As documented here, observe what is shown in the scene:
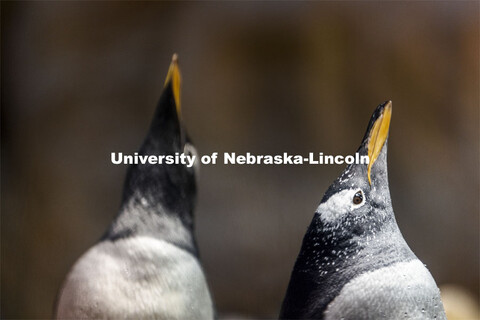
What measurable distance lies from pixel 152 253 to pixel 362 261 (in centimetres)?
19

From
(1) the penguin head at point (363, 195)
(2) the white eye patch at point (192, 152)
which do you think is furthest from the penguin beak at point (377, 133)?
(2) the white eye patch at point (192, 152)

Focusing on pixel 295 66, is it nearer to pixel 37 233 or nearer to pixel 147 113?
pixel 147 113

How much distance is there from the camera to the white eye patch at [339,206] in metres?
0.44

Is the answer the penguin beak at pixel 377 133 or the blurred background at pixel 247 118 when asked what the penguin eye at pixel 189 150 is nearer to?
the blurred background at pixel 247 118

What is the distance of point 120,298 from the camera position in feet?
1.60

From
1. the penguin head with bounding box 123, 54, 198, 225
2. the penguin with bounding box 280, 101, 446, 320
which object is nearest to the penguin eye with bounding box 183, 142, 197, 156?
the penguin head with bounding box 123, 54, 198, 225

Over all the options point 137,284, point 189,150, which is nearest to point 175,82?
point 189,150

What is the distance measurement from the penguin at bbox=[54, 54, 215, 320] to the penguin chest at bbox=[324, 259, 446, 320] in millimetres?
147

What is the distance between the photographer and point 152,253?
51 cm

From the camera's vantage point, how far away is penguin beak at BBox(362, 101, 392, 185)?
0.44 metres

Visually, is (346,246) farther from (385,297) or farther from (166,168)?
(166,168)

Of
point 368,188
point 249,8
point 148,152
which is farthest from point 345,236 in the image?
point 249,8

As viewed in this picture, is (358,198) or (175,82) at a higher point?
(175,82)

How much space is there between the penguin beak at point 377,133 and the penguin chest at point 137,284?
0.19 m
